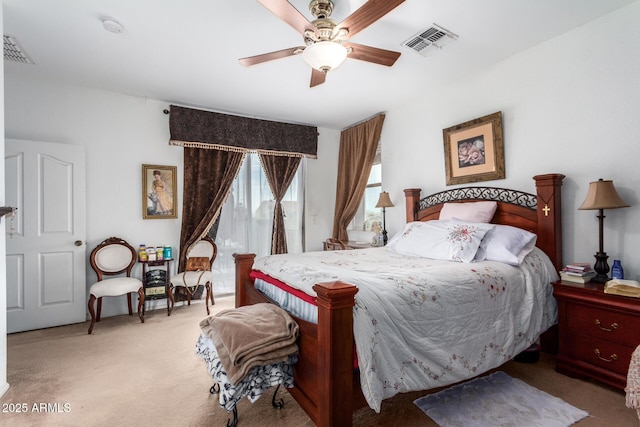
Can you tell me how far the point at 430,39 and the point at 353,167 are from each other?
2466 mm

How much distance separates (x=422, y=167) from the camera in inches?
157

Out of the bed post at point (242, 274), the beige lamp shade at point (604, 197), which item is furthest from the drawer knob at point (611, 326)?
the bed post at point (242, 274)

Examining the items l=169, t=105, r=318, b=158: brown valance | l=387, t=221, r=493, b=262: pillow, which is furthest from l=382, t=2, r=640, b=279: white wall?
l=169, t=105, r=318, b=158: brown valance

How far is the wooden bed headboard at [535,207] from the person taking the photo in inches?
102

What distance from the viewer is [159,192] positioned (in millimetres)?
4016

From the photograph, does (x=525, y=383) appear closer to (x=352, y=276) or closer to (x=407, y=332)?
(x=407, y=332)

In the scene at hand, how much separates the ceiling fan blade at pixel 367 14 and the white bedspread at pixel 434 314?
5.17ft

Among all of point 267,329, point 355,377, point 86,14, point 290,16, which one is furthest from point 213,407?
point 86,14

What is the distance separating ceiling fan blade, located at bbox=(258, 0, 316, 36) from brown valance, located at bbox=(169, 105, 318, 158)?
2.61 m

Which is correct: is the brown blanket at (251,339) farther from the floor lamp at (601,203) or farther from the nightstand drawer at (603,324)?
the floor lamp at (601,203)

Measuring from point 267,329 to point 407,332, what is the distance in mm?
770

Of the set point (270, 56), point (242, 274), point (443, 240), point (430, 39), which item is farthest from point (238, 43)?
point (443, 240)

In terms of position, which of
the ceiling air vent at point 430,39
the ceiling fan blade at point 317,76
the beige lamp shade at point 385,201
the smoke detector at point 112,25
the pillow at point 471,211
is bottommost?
the pillow at point 471,211

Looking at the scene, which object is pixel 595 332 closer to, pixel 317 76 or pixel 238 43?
pixel 317 76
